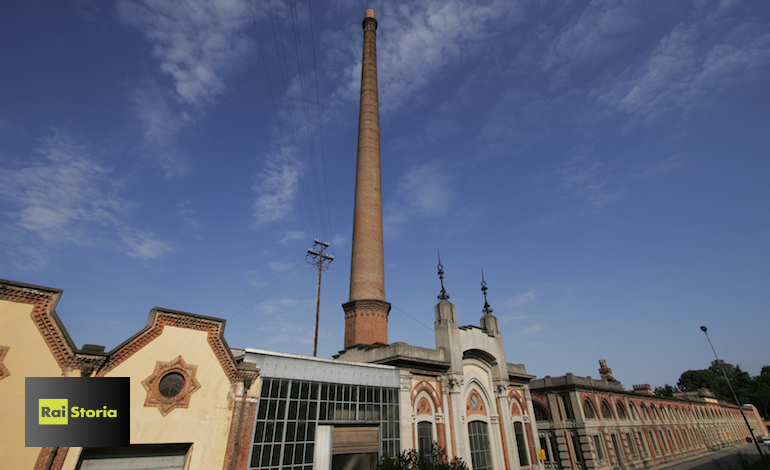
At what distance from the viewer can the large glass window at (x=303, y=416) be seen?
47.2 ft

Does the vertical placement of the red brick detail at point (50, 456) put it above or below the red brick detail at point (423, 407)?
below

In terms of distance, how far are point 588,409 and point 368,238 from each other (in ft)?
71.2

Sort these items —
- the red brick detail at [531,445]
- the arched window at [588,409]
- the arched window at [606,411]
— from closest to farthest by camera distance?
the red brick detail at [531,445] → the arched window at [588,409] → the arched window at [606,411]

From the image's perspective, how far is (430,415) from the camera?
1928 cm

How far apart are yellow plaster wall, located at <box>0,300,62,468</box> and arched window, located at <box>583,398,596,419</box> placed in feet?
106

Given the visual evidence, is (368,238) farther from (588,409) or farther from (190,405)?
(588,409)

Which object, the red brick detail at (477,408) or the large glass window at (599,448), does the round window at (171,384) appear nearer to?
the red brick detail at (477,408)

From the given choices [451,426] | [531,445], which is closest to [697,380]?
[531,445]

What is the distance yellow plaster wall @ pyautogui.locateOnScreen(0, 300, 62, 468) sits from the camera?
10531 mm

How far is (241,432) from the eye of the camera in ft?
45.6

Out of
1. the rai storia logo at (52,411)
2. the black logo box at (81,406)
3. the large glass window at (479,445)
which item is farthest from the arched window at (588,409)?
the rai storia logo at (52,411)

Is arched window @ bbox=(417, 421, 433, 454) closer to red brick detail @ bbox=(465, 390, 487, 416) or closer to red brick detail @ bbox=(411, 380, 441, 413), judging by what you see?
red brick detail @ bbox=(411, 380, 441, 413)

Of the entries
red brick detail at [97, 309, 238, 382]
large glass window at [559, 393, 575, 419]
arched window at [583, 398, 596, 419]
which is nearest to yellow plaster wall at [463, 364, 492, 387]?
large glass window at [559, 393, 575, 419]

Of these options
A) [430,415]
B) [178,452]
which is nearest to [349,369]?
[430,415]
